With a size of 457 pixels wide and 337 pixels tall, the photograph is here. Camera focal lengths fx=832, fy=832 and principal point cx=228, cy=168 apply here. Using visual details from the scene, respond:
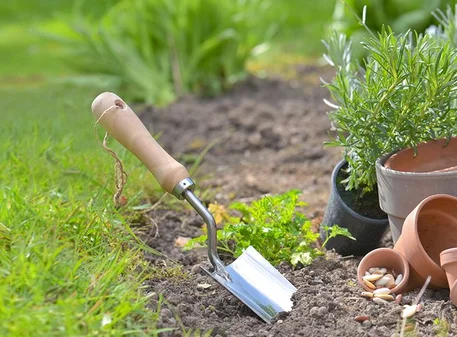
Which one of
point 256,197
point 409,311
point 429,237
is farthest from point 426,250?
point 256,197

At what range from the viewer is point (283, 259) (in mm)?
2793

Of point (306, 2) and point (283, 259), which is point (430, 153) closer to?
point (283, 259)

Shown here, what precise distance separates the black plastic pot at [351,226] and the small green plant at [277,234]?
64mm

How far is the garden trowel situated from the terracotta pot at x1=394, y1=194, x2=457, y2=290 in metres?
0.37

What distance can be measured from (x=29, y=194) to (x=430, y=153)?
4.45 ft

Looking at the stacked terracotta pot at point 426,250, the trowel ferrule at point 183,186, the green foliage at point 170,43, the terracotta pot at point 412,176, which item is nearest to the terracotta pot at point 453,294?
the stacked terracotta pot at point 426,250

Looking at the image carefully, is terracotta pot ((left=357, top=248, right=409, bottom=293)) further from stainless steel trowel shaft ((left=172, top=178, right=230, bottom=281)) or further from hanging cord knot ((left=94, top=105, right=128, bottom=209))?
hanging cord knot ((left=94, top=105, right=128, bottom=209))

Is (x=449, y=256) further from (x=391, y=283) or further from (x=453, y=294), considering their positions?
(x=391, y=283)

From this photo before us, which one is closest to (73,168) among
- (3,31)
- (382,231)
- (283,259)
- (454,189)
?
(283,259)

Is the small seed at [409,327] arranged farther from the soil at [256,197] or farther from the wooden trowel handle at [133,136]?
the wooden trowel handle at [133,136]

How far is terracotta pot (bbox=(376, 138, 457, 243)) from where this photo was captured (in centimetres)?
254

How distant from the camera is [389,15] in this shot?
5.82m

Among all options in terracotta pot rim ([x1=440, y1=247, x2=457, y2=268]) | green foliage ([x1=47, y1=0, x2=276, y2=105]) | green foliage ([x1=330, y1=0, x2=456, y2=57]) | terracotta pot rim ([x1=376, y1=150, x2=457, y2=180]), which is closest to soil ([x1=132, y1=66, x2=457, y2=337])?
terracotta pot rim ([x1=440, y1=247, x2=457, y2=268])

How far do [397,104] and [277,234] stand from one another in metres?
0.57
